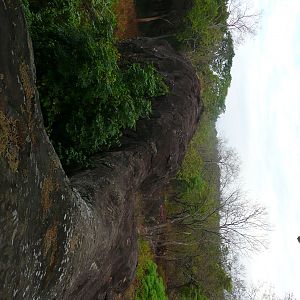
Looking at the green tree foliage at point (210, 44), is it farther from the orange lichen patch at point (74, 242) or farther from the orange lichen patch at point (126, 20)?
the orange lichen patch at point (74, 242)

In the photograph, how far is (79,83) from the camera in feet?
27.6

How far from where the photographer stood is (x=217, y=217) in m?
23.7

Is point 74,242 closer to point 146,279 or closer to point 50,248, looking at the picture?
point 50,248

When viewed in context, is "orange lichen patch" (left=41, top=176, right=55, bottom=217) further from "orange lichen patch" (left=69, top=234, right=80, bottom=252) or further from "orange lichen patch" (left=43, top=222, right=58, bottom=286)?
"orange lichen patch" (left=69, top=234, right=80, bottom=252)

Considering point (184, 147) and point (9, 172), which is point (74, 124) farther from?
point (184, 147)

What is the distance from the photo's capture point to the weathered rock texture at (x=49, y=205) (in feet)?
15.9

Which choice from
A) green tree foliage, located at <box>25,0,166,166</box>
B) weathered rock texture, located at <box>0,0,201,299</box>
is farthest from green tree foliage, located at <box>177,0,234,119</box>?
green tree foliage, located at <box>25,0,166,166</box>

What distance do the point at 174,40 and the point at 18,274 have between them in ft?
57.8

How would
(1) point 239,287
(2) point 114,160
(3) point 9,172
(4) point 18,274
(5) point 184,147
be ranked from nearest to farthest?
(3) point 9,172, (4) point 18,274, (2) point 114,160, (5) point 184,147, (1) point 239,287

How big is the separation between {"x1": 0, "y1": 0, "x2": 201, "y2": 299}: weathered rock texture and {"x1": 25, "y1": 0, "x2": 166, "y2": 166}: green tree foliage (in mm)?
653

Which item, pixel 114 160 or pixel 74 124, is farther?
pixel 114 160

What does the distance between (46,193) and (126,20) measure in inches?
583

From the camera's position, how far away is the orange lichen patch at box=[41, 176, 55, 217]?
5672 mm

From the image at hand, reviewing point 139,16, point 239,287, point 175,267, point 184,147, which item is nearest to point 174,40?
point 139,16
